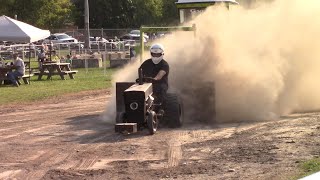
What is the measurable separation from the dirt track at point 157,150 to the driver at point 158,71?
91 centimetres

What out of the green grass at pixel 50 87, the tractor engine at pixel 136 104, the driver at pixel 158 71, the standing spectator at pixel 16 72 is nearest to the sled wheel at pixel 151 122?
the tractor engine at pixel 136 104

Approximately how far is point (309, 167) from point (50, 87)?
60.1 feet

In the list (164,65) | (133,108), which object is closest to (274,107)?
(164,65)

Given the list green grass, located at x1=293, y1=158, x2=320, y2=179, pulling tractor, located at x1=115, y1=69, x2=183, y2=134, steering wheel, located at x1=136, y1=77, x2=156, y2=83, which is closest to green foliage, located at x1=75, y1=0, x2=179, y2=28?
pulling tractor, located at x1=115, y1=69, x2=183, y2=134

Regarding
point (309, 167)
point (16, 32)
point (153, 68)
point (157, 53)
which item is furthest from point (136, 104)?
point (16, 32)

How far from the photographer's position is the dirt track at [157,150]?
9.09 meters

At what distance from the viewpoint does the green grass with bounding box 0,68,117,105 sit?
71.8 ft

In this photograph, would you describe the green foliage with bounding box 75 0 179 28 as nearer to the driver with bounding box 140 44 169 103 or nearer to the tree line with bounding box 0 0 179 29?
the tree line with bounding box 0 0 179 29

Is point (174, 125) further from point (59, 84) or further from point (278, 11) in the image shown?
point (59, 84)

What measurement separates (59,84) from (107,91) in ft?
13.3

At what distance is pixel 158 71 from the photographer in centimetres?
1403

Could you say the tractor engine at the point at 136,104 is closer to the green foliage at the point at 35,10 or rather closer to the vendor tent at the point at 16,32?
the vendor tent at the point at 16,32

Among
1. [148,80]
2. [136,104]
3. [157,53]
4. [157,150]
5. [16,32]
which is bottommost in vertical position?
[157,150]

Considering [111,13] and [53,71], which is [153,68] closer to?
→ [53,71]
